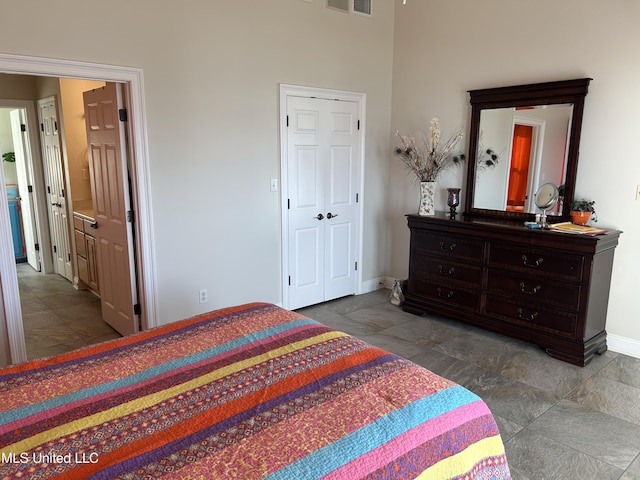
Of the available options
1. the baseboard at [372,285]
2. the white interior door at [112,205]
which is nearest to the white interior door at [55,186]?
the white interior door at [112,205]

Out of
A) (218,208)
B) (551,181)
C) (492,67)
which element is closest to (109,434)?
(218,208)

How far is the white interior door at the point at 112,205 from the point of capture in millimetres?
3477

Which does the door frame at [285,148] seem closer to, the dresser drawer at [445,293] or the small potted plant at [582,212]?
the dresser drawer at [445,293]

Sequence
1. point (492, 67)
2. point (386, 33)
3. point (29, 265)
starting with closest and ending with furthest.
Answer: point (492, 67), point (386, 33), point (29, 265)

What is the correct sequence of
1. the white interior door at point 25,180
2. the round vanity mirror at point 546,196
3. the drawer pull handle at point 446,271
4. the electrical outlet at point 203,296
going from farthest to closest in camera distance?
the white interior door at point 25,180 < the drawer pull handle at point 446,271 < the electrical outlet at point 203,296 < the round vanity mirror at point 546,196

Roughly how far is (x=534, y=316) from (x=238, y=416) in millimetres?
2902

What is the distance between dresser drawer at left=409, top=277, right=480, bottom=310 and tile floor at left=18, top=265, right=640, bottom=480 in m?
0.23

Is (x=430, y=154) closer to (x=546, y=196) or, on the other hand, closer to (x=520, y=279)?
(x=546, y=196)

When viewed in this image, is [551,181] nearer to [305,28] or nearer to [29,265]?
[305,28]

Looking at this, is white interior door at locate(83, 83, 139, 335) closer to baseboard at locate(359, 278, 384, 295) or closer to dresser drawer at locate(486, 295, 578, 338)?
baseboard at locate(359, 278, 384, 295)

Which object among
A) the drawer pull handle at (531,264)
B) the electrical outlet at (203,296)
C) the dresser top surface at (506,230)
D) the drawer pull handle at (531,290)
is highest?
the dresser top surface at (506,230)

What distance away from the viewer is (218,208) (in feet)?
Answer: 12.7

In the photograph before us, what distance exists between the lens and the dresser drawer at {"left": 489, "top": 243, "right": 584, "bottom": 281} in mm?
3324

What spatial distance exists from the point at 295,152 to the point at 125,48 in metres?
1.68
